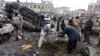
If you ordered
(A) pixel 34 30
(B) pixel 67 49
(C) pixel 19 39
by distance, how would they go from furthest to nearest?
(A) pixel 34 30
(C) pixel 19 39
(B) pixel 67 49

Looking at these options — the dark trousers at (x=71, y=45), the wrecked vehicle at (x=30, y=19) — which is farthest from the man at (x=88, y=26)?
the wrecked vehicle at (x=30, y=19)

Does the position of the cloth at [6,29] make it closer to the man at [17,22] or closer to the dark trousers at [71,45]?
the man at [17,22]

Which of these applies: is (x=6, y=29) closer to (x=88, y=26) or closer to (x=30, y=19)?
(x=88, y=26)

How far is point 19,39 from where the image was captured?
14305 millimetres

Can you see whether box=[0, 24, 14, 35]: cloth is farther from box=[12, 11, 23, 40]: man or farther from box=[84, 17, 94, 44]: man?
box=[84, 17, 94, 44]: man

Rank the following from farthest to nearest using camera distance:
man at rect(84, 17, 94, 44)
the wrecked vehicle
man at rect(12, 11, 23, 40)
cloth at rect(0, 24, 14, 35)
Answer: the wrecked vehicle < man at rect(12, 11, 23, 40) < man at rect(84, 17, 94, 44) < cloth at rect(0, 24, 14, 35)

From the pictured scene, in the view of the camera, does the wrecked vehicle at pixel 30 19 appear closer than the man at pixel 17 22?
No

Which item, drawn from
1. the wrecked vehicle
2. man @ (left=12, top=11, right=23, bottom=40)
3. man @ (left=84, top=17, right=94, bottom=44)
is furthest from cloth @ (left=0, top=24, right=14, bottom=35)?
man @ (left=84, top=17, right=94, bottom=44)

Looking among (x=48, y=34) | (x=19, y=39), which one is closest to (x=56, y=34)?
(x=48, y=34)

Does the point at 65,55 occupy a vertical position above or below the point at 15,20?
below

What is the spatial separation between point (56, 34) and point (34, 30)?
31.6 ft

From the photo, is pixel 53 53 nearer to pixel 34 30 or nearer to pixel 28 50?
pixel 28 50

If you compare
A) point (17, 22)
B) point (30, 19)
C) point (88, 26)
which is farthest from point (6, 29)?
point (30, 19)

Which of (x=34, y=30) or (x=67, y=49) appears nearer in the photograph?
(x=67, y=49)
